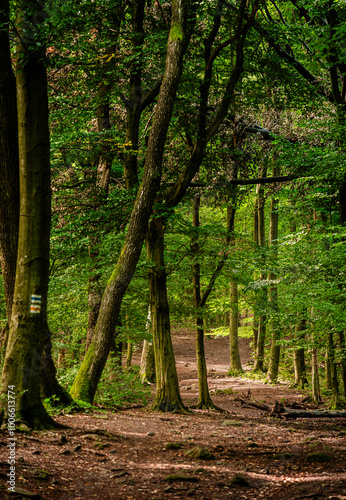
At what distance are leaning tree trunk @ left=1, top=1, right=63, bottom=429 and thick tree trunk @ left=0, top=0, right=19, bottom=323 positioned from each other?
0.27 metres

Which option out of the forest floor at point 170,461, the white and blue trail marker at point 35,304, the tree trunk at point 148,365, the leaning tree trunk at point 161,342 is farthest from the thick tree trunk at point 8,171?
the tree trunk at point 148,365

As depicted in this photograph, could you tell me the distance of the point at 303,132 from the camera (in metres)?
11.6

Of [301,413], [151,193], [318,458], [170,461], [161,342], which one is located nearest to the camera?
[170,461]

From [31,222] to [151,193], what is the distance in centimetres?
271

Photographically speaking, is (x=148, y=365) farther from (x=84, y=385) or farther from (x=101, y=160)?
(x=84, y=385)

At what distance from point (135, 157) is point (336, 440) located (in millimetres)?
7689

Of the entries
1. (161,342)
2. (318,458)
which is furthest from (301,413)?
(318,458)

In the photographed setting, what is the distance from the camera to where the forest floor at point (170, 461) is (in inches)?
146

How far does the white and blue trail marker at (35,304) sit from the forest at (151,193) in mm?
18

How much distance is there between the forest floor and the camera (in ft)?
12.1

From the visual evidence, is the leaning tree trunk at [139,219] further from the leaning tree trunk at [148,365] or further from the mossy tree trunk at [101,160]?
the leaning tree trunk at [148,365]

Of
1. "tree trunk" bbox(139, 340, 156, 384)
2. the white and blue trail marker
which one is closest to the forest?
the white and blue trail marker

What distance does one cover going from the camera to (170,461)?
512 centimetres

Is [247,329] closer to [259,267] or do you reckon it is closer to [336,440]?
[259,267]
